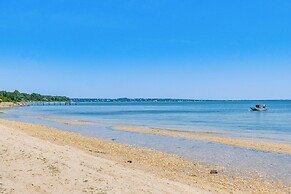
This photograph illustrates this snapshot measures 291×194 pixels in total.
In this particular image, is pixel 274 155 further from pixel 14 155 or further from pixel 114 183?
pixel 14 155

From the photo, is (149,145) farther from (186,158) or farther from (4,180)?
(4,180)

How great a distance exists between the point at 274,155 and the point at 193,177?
25.1 ft

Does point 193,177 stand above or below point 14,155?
below

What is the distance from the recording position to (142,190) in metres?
8.78

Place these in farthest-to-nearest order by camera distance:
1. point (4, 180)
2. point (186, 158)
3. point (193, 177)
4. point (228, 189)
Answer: point (186, 158) → point (193, 177) → point (228, 189) → point (4, 180)

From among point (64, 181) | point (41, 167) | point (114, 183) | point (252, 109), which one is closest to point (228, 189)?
point (114, 183)

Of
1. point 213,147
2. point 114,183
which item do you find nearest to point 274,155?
point 213,147

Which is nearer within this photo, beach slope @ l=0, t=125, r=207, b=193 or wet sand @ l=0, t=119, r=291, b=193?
beach slope @ l=0, t=125, r=207, b=193

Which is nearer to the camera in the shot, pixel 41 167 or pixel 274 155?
pixel 41 167

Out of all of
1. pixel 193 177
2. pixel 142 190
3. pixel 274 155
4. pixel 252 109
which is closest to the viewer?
pixel 142 190

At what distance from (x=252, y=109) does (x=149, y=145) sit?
7233cm

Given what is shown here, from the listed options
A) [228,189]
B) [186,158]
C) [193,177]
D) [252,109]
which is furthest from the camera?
[252,109]

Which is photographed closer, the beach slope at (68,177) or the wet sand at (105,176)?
the beach slope at (68,177)

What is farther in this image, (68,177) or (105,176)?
(105,176)
